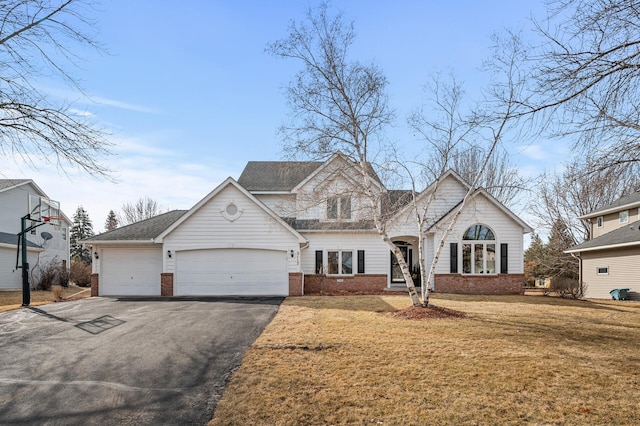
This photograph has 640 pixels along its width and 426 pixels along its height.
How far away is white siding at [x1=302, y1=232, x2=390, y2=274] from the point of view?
857 inches

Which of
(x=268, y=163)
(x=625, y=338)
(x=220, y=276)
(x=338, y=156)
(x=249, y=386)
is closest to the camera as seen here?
(x=249, y=386)

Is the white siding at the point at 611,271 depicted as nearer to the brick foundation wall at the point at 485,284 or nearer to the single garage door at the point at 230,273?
the brick foundation wall at the point at 485,284

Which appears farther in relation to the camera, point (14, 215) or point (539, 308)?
point (14, 215)

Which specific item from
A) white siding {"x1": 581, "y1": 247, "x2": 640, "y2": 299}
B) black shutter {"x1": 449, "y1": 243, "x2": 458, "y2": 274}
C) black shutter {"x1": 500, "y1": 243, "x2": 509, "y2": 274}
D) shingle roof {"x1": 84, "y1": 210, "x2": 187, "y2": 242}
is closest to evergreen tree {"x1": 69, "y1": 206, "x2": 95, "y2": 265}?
shingle roof {"x1": 84, "y1": 210, "x2": 187, "y2": 242}

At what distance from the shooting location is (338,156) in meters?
13.7

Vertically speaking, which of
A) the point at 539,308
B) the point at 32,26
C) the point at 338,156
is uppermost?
the point at 32,26

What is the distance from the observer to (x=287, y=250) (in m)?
19.1

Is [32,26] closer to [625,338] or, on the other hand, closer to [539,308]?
[625,338]

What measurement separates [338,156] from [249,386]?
350 inches

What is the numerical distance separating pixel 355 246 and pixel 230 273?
669 cm

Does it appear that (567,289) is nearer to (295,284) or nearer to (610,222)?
(610,222)

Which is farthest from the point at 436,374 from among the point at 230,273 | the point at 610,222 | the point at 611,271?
the point at 610,222

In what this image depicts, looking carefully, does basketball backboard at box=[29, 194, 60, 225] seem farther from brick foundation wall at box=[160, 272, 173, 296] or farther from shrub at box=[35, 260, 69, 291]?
brick foundation wall at box=[160, 272, 173, 296]

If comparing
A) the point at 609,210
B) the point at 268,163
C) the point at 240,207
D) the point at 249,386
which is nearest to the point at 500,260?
the point at 609,210
